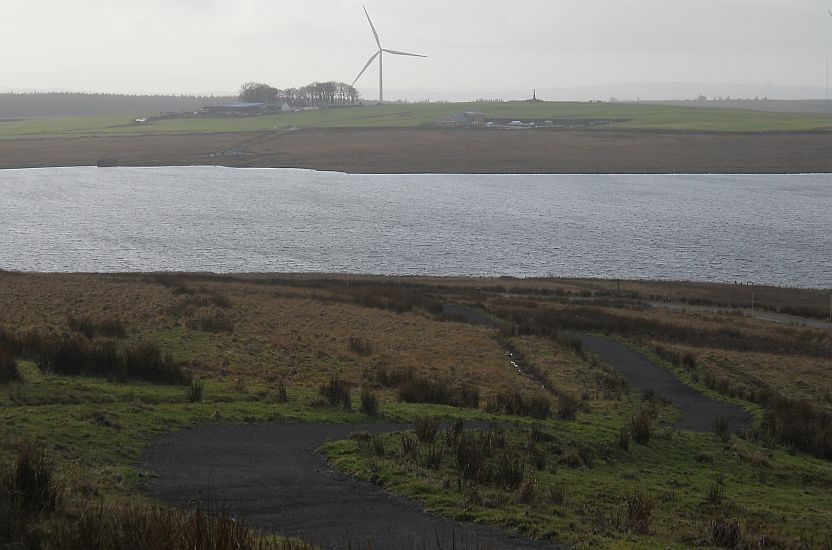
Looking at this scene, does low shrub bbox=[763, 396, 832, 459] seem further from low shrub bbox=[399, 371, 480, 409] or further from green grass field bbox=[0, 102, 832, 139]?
green grass field bbox=[0, 102, 832, 139]

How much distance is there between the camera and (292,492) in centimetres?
1048

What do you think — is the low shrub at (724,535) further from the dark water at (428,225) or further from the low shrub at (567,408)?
the dark water at (428,225)

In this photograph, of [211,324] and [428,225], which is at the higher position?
[211,324]

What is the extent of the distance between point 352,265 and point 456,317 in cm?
2476

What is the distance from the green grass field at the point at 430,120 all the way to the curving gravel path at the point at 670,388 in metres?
120

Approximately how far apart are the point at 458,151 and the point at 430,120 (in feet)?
107

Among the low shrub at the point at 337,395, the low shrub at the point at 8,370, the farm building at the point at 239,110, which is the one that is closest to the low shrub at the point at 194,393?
the low shrub at the point at 337,395

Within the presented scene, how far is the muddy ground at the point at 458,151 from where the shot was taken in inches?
4678

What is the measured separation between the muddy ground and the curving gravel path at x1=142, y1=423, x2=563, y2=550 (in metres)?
106

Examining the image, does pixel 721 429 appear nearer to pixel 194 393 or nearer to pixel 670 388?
pixel 670 388

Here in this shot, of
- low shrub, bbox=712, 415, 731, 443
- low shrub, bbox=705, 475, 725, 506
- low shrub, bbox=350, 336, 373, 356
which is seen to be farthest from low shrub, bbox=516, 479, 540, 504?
low shrub, bbox=350, 336, 373, 356

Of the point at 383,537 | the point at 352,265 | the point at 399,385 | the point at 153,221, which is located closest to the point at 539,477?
the point at 383,537

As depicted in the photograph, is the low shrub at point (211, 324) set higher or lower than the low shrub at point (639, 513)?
lower

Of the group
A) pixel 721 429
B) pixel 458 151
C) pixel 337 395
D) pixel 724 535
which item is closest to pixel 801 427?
pixel 721 429
